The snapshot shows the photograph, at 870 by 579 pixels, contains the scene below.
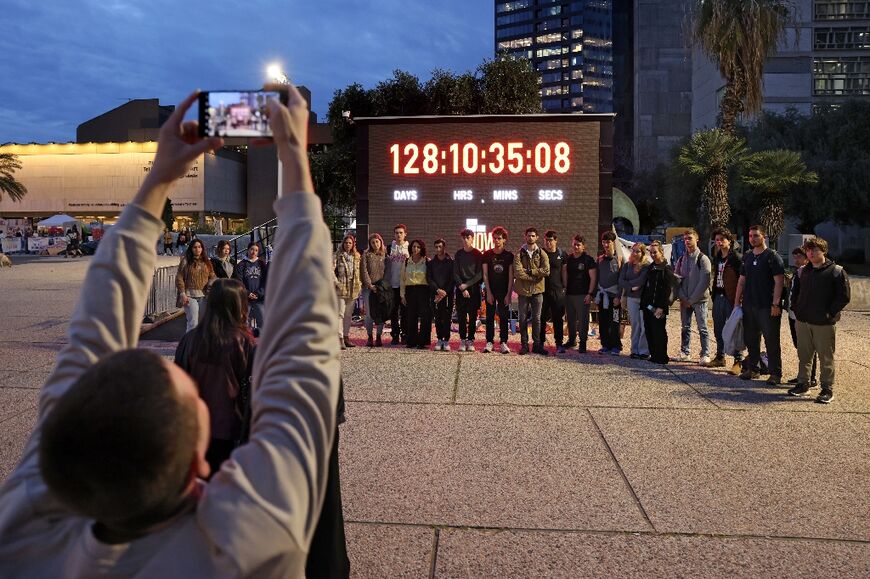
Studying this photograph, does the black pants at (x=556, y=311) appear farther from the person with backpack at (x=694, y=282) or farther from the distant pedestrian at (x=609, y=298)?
the person with backpack at (x=694, y=282)

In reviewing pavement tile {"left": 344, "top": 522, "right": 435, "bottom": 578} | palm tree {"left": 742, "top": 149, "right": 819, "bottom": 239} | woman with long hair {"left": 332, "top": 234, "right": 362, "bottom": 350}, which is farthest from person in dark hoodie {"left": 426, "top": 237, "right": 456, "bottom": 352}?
palm tree {"left": 742, "top": 149, "right": 819, "bottom": 239}

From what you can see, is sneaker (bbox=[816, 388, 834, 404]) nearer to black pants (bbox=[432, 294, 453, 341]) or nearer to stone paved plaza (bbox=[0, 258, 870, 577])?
stone paved plaza (bbox=[0, 258, 870, 577])

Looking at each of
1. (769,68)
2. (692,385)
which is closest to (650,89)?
(769,68)

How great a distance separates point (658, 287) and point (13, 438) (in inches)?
334

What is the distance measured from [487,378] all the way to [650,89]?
89.6 metres

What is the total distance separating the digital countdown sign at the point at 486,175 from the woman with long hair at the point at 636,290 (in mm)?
2804

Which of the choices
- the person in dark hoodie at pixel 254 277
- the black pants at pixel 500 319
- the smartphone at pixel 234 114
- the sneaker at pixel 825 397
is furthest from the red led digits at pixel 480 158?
the smartphone at pixel 234 114

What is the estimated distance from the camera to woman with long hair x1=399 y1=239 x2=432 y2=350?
437 inches

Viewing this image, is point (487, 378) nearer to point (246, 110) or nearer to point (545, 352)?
point (545, 352)

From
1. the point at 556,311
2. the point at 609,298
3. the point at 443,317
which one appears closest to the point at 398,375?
the point at 443,317

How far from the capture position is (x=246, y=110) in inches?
54.8

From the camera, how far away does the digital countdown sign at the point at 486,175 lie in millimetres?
13445

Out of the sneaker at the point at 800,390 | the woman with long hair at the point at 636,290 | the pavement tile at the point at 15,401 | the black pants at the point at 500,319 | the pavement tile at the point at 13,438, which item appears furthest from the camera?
the black pants at the point at 500,319

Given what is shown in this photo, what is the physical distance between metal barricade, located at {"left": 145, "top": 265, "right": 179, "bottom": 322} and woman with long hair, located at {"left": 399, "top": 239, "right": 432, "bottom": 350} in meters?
5.44
